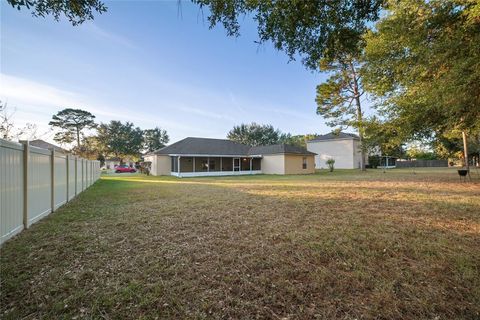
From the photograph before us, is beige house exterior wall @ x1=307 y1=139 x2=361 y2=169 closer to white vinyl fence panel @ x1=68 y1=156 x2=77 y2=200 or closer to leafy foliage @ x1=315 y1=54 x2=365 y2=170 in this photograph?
leafy foliage @ x1=315 y1=54 x2=365 y2=170

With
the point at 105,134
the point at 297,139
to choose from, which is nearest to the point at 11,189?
the point at 105,134

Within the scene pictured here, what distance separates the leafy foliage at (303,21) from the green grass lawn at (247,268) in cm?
354

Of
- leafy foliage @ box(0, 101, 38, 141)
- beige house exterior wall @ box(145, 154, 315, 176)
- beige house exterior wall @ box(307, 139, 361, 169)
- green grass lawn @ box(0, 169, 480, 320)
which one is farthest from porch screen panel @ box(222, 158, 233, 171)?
green grass lawn @ box(0, 169, 480, 320)

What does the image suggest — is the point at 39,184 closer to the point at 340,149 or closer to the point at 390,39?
the point at 390,39

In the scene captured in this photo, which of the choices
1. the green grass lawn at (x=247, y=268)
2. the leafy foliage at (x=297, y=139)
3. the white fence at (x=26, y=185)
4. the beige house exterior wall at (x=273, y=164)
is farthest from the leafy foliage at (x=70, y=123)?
the green grass lawn at (x=247, y=268)

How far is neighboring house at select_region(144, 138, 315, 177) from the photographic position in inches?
979

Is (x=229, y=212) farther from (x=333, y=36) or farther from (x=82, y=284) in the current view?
(x=333, y=36)

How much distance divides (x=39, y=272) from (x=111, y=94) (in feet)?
53.9

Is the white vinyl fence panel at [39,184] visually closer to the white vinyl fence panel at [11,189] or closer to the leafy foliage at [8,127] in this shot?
the white vinyl fence panel at [11,189]

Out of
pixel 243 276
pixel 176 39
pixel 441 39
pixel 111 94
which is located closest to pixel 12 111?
pixel 111 94

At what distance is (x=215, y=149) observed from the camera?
26672 mm

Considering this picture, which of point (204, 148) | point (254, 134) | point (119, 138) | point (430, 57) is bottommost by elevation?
point (204, 148)

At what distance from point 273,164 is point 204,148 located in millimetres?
8117

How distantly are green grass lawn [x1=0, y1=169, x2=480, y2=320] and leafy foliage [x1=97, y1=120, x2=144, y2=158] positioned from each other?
49429 mm
